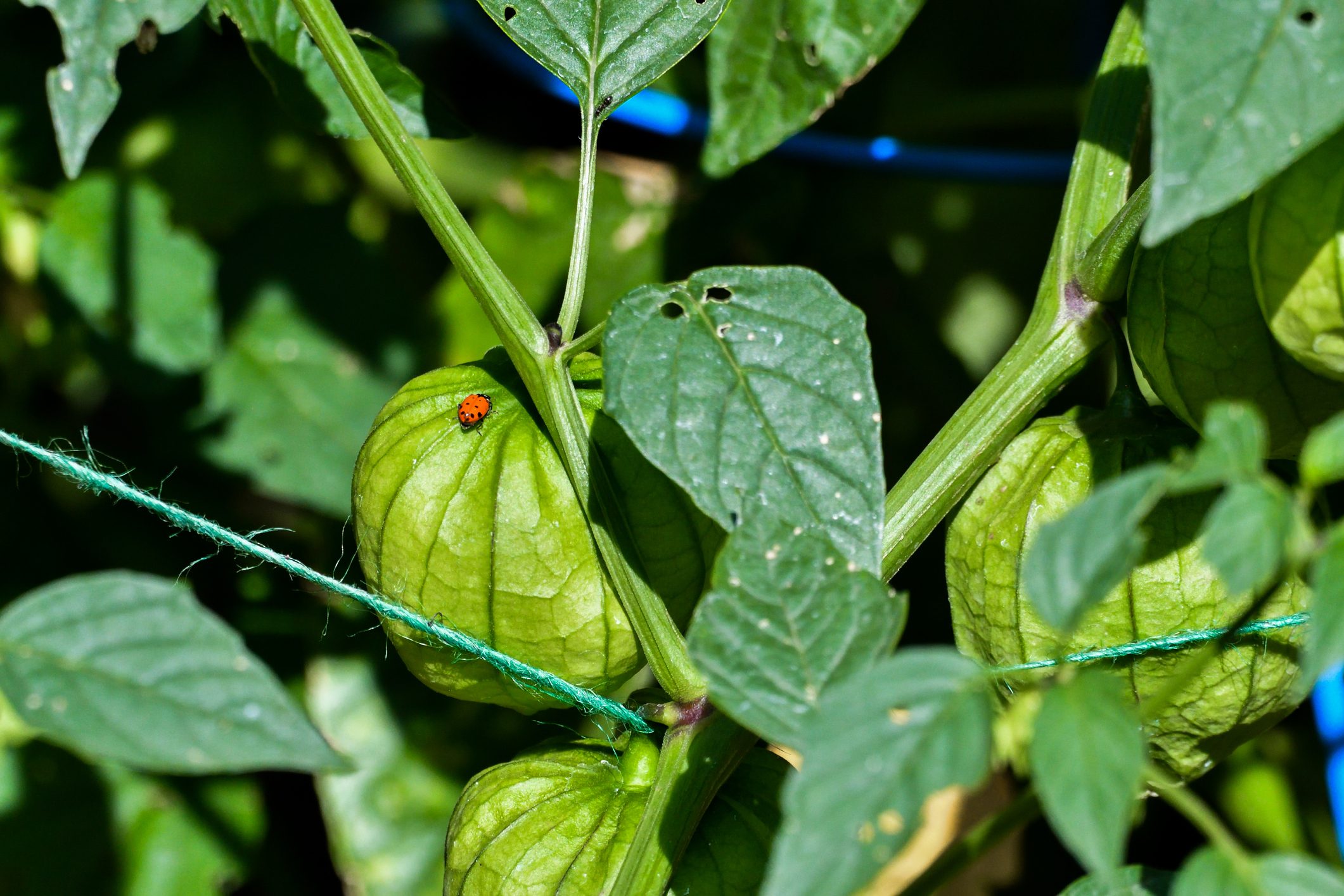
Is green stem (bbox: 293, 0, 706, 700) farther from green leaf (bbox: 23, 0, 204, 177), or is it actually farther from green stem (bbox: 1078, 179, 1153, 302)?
green stem (bbox: 1078, 179, 1153, 302)

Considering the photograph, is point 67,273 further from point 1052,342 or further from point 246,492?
point 1052,342

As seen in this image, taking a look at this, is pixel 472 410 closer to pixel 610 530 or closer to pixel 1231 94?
pixel 610 530

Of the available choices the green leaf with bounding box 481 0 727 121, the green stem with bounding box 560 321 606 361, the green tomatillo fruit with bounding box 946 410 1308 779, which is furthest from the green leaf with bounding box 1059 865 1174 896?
the green leaf with bounding box 481 0 727 121

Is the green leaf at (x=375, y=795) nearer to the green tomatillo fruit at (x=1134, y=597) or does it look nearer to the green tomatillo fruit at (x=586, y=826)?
the green tomatillo fruit at (x=586, y=826)

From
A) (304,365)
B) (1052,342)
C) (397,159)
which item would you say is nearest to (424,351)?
(304,365)

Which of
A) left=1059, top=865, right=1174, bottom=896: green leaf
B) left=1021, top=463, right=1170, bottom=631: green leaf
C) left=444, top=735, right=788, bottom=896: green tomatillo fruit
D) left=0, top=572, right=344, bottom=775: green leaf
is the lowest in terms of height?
left=444, top=735, right=788, bottom=896: green tomatillo fruit

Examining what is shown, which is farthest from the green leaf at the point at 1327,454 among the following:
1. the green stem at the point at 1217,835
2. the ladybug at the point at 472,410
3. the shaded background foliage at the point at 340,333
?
the shaded background foliage at the point at 340,333

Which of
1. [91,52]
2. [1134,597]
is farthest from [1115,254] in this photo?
[91,52]
